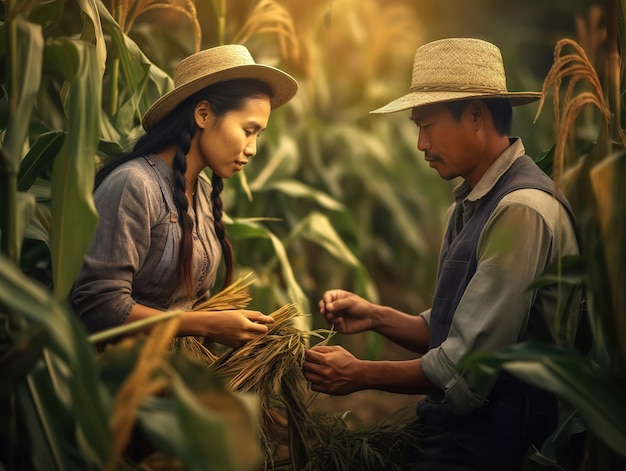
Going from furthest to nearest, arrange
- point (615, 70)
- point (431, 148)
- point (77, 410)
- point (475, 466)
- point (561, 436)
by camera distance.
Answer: point (431, 148)
point (475, 466)
point (561, 436)
point (615, 70)
point (77, 410)

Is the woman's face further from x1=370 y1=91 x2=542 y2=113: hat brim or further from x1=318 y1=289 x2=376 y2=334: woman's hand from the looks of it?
x1=318 y1=289 x2=376 y2=334: woman's hand

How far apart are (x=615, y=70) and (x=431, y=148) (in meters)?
0.48

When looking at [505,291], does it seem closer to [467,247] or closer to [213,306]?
[467,247]

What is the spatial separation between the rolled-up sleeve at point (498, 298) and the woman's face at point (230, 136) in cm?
55

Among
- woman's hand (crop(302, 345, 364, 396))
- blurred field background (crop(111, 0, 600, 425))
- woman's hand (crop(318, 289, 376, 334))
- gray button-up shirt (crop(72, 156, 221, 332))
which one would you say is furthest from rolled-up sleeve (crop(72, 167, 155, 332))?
blurred field background (crop(111, 0, 600, 425))

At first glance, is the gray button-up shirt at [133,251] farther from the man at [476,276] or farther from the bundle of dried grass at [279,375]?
the man at [476,276]

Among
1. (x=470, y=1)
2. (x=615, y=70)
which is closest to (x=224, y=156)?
(x=615, y=70)

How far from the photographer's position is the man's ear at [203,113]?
1.79 metres

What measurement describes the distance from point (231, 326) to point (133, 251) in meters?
0.24

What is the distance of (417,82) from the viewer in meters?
1.93

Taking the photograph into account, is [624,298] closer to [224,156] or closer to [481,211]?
[481,211]

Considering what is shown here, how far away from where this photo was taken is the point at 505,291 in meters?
1.62

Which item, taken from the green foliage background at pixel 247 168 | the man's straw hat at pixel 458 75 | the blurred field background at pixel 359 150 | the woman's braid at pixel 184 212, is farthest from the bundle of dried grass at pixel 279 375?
the blurred field background at pixel 359 150

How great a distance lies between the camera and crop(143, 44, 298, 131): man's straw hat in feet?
5.81
